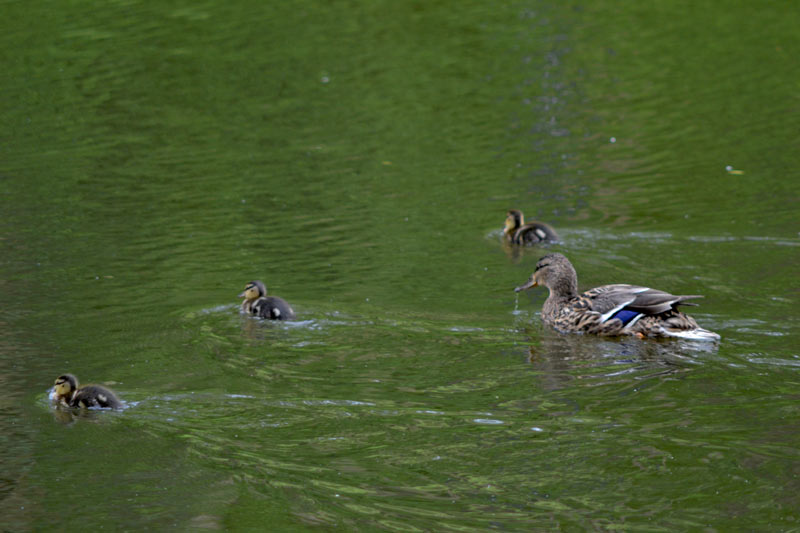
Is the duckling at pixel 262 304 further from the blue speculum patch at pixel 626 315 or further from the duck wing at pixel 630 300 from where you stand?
the blue speculum patch at pixel 626 315

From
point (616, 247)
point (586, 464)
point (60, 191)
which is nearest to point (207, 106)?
point (60, 191)

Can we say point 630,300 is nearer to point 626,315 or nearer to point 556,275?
point 626,315

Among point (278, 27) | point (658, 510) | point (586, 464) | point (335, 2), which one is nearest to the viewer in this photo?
point (658, 510)

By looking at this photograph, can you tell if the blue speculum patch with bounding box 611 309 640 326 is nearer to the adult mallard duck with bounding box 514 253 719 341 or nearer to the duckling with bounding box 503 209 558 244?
the adult mallard duck with bounding box 514 253 719 341

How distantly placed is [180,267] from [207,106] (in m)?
7.53

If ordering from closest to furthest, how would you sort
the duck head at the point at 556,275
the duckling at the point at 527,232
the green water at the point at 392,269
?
the green water at the point at 392,269, the duck head at the point at 556,275, the duckling at the point at 527,232

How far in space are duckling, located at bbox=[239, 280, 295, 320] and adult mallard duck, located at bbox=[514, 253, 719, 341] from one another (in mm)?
1912

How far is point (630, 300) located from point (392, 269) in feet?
8.13

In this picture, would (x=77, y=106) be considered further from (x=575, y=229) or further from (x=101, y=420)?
(x=101, y=420)

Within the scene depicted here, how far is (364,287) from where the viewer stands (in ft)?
30.3

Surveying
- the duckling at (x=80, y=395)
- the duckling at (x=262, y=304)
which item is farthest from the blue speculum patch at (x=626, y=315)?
the duckling at (x=80, y=395)

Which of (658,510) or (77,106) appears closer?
(658,510)

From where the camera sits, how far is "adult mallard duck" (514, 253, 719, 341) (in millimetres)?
7723

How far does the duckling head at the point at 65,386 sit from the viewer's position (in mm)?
6703
